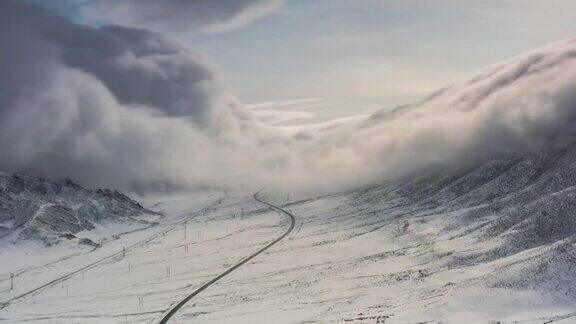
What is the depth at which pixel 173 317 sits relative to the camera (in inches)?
4685

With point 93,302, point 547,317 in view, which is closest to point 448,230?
point 547,317

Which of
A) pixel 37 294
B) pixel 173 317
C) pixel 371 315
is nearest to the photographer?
pixel 371 315

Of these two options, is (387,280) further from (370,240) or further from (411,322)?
(370,240)

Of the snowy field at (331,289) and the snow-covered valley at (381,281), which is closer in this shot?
the snowy field at (331,289)

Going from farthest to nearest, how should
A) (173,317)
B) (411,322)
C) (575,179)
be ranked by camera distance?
(575,179) → (173,317) → (411,322)

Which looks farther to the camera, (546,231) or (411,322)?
(546,231)

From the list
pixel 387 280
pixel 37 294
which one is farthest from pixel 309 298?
pixel 37 294

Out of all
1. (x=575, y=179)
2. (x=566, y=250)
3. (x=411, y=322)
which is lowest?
(x=411, y=322)

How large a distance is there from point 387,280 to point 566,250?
133ft

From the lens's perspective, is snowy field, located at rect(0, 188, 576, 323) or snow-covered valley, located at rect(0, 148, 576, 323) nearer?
snowy field, located at rect(0, 188, 576, 323)

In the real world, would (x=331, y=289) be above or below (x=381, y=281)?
below

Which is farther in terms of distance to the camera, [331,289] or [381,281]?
[381,281]

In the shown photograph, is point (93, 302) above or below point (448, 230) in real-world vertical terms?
below

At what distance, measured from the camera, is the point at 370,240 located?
196m
